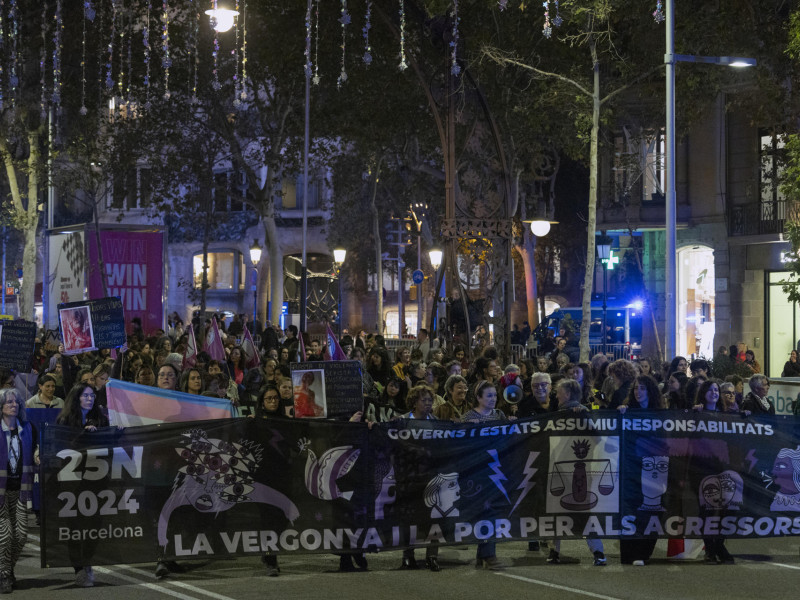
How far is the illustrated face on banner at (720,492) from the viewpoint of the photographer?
1191cm

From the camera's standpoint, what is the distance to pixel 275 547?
11.2 metres

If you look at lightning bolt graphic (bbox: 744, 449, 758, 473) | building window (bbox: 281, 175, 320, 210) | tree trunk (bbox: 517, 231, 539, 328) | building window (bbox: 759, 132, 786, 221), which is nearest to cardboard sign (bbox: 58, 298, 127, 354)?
lightning bolt graphic (bbox: 744, 449, 758, 473)

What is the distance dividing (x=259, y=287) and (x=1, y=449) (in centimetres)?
4883

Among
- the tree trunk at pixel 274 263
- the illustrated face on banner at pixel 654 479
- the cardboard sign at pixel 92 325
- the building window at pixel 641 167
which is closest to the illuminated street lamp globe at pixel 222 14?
the cardboard sign at pixel 92 325

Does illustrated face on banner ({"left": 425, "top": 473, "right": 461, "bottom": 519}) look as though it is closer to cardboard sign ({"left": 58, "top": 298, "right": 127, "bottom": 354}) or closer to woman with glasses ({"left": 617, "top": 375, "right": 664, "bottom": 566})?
woman with glasses ({"left": 617, "top": 375, "right": 664, "bottom": 566})

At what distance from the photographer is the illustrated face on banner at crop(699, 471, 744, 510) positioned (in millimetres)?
11914

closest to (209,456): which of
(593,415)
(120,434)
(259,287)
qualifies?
(120,434)

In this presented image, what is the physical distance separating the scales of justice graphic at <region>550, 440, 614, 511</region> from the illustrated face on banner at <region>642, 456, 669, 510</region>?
0.31 metres

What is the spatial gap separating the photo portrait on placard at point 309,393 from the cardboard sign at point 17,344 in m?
5.22

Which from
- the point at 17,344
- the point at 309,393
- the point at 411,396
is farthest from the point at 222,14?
the point at 411,396

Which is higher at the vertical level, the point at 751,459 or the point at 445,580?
the point at 751,459

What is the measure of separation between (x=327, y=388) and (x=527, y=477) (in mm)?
2275

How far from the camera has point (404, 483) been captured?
38.1 feet

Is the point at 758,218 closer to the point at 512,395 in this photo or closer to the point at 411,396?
the point at 512,395
